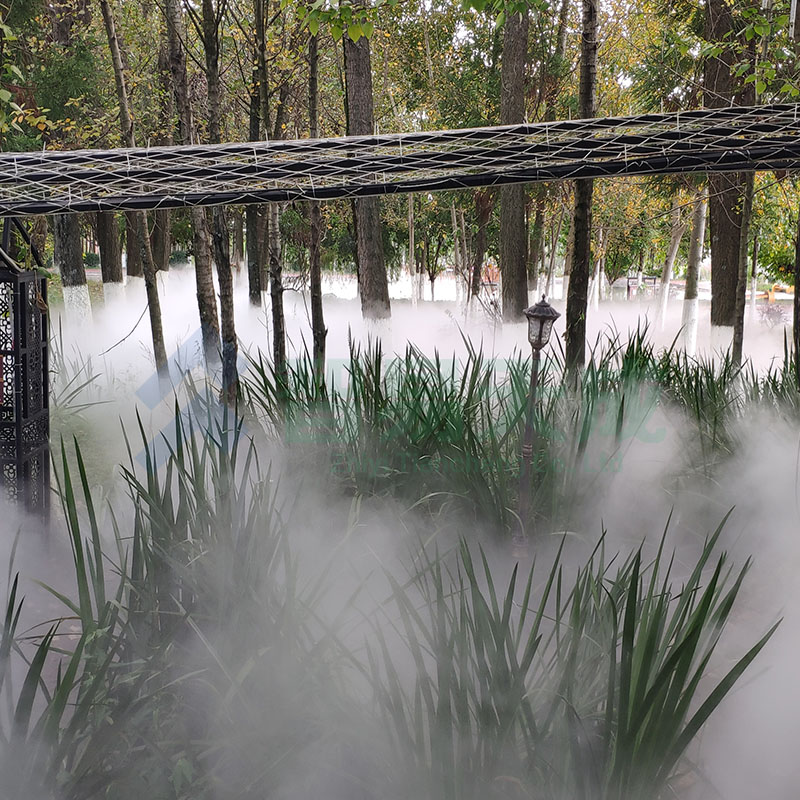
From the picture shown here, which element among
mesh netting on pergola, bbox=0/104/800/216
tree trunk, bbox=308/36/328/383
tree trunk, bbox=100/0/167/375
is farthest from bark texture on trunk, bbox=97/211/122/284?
mesh netting on pergola, bbox=0/104/800/216

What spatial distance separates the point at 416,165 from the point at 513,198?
6793mm

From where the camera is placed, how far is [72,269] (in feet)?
35.2

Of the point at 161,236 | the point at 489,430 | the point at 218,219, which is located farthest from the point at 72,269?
the point at 489,430

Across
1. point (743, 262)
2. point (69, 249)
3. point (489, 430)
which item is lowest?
point (489, 430)

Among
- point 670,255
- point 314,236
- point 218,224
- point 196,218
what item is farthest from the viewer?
point 670,255

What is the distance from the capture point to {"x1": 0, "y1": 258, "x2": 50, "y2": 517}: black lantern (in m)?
3.87

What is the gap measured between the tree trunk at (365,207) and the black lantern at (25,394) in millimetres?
4431

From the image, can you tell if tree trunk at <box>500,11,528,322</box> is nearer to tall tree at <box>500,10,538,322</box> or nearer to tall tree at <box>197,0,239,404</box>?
tall tree at <box>500,10,538,322</box>

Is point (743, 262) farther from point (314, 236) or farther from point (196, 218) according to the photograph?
point (196, 218)

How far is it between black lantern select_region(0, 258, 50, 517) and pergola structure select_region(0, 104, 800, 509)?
0.01 metres

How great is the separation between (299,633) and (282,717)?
0.25 meters

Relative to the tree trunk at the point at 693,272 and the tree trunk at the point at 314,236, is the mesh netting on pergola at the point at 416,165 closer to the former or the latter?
the tree trunk at the point at 314,236

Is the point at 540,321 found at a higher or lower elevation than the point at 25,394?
higher

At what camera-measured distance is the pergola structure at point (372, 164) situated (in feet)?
11.2
